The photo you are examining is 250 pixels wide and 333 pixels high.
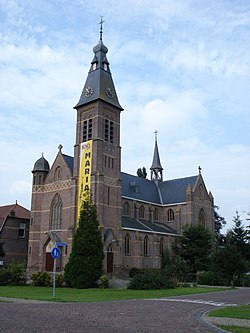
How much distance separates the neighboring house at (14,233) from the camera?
179ft

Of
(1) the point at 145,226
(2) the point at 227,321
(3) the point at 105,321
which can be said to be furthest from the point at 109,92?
(3) the point at 105,321

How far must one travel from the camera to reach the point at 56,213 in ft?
168

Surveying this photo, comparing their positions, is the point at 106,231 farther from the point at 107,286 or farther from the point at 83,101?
the point at 83,101

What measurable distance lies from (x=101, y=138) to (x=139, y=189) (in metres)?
14.2

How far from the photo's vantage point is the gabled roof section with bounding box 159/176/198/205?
206 feet

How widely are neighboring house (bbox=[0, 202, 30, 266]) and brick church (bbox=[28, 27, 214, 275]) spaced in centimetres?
470

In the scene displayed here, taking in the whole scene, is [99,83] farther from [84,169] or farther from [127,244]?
[127,244]

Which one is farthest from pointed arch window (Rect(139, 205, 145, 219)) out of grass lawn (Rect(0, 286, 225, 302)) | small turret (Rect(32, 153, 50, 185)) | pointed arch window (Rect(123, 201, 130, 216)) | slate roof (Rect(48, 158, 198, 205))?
grass lawn (Rect(0, 286, 225, 302))

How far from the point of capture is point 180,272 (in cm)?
4359

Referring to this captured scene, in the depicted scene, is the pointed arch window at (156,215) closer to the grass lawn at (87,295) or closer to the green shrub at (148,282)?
the green shrub at (148,282)

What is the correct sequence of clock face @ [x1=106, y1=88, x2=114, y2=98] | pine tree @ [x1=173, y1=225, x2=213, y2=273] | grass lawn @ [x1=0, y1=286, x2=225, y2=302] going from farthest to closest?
clock face @ [x1=106, y1=88, x2=114, y2=98]
pine tree @ [x1=173, y1=225, x2=213, y2=273]
grass lawn @ [x1=0, y1=286, x2=225, y2=302]

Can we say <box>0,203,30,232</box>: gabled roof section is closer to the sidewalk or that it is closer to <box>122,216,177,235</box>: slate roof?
<box>122,216,177,235</box>: slate roof

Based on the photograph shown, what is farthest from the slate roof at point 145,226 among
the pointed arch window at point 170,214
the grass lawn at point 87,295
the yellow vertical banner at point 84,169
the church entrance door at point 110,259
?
the grass lawn at point 87,295

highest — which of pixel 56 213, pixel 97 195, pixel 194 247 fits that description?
pixel 97 195
